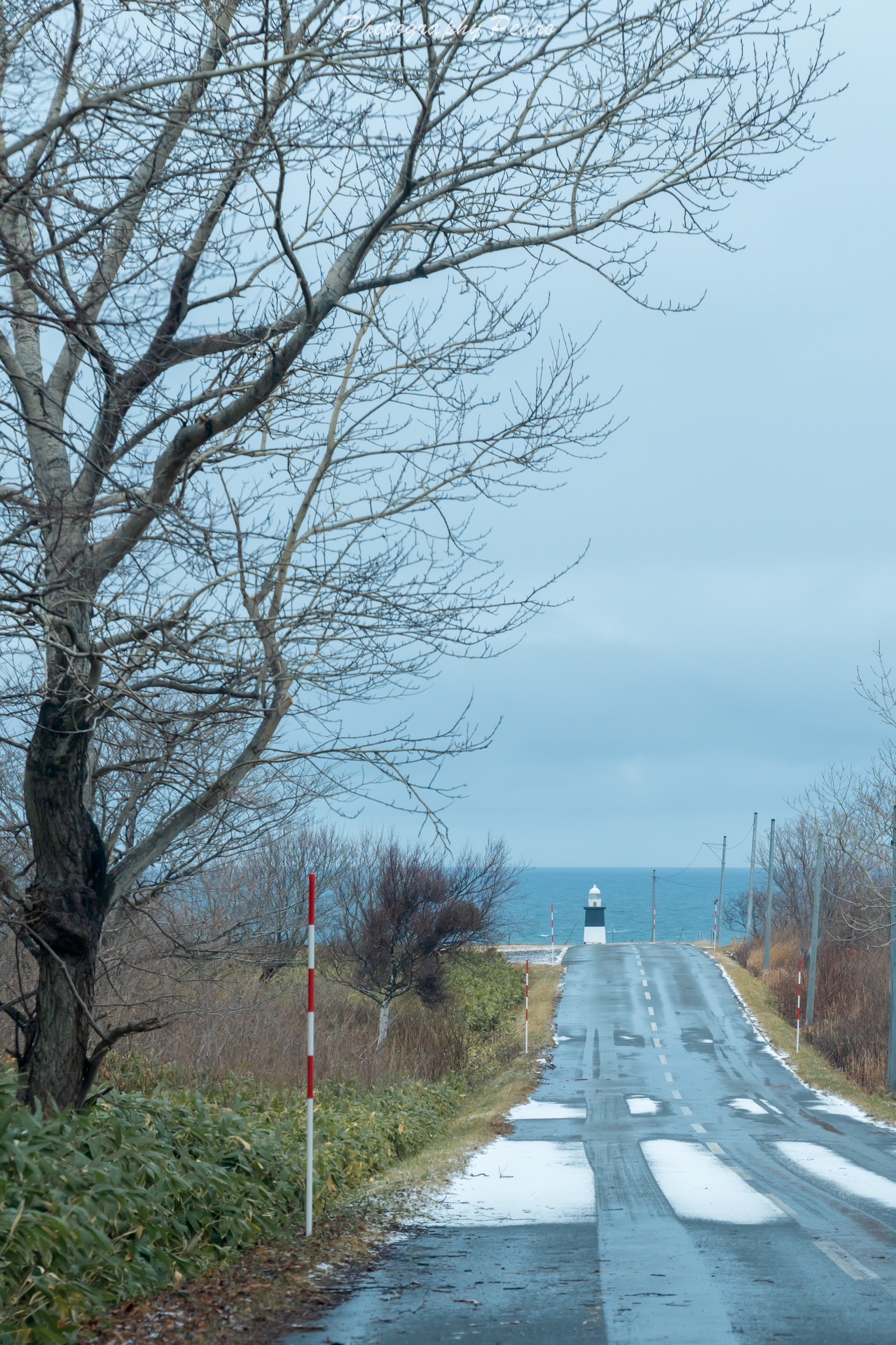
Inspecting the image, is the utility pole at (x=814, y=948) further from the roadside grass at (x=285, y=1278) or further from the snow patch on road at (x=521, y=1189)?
the roadside grass at (x=285, y=1278)

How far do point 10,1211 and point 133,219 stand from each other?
4826 mm

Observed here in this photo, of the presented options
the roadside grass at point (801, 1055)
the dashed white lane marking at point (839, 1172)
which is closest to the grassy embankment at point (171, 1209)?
the dashed white lane marking at point (839, 1172)

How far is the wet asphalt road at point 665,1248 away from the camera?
656 centimetres

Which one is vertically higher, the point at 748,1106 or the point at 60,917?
the point at 60,917

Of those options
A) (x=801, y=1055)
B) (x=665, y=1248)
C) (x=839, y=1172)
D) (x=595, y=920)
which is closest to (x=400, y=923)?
(x=801, y=1055)

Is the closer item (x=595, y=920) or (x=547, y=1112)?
(x=547, y=1112)

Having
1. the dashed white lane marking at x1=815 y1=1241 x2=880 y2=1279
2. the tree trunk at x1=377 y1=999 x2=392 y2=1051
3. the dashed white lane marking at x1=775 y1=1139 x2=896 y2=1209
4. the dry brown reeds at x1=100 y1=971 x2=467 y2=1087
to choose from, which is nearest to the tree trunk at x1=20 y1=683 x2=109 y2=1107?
the dry brown reeds at x1=100 y1=971 x2=467 y2=1087

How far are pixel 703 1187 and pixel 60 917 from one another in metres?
7.11

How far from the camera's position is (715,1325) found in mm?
6535

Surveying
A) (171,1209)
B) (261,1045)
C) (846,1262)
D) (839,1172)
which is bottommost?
(839,1172)

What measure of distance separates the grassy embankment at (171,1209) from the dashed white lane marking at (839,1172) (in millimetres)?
3923

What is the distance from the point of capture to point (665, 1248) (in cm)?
874

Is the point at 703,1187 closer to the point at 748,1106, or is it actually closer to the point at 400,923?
the point at 748,1106

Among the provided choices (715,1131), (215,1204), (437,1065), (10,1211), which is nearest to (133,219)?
(10,1211)
